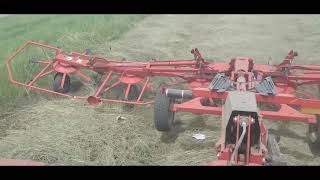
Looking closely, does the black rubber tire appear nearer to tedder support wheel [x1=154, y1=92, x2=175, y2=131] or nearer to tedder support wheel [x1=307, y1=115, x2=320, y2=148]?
tedder support wheel [x1=154, y1=92, x2=175, y2=131]

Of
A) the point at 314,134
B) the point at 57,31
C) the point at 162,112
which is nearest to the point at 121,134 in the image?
the point at 162,112

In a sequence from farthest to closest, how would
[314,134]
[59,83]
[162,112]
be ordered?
1. [59,83]
2. [314,134]
3. [162,112]

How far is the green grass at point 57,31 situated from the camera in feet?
28.0

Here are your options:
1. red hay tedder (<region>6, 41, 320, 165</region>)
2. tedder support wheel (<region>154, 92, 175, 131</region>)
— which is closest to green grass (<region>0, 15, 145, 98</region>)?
red hay tedder (<region>6, 41, 320, 165</region>)

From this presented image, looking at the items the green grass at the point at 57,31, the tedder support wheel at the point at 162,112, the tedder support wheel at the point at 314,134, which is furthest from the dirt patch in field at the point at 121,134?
the green grass at the point at 57,31

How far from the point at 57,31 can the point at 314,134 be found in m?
6.55

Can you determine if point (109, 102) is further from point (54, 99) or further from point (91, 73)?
point (91, 73)

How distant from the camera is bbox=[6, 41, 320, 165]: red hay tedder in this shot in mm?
4383

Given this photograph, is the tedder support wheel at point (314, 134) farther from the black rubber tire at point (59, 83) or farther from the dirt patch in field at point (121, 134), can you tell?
the black rubber tire at point (59, 83)

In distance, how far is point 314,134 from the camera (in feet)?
18.6

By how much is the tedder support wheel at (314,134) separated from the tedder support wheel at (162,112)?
1.71m

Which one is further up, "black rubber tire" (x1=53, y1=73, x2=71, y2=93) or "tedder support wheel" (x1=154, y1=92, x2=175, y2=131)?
"black rubber tire" (x1=53, y1=73, x2=71, y2=93)

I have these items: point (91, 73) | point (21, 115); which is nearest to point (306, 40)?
point (91, 73)

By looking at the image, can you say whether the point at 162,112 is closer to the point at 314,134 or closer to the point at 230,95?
→ the point at 230,95
